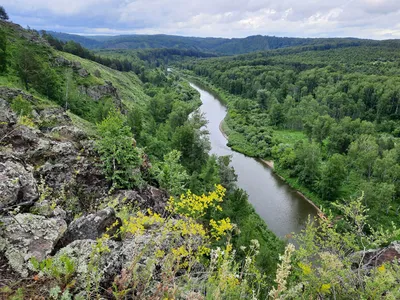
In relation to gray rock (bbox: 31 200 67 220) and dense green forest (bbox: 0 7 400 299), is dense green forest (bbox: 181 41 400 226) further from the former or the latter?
gray rock (bbox: 31 200 67 220)

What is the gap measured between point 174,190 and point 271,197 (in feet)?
100

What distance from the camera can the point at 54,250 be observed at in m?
6.22

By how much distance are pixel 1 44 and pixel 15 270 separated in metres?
55.9

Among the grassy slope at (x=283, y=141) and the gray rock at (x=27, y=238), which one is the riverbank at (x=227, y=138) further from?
the gray rock at (x=27, y=238)

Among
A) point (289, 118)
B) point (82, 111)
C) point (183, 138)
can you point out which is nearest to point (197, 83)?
point (289, 118)

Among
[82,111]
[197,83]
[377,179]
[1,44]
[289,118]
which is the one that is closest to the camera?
[377,179]

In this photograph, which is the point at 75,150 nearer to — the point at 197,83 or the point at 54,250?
the point at 54,250

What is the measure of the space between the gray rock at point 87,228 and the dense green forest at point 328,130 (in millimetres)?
36561

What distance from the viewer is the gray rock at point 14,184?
676cm

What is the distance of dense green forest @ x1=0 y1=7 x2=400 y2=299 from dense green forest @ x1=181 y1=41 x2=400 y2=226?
392 mm

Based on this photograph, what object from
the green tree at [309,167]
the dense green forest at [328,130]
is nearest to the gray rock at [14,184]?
the dense green forest at [328,130]

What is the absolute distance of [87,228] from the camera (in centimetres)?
687

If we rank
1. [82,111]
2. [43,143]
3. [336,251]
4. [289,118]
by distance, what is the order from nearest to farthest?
→ [336,251], [43,143], [82,111], [289,118]

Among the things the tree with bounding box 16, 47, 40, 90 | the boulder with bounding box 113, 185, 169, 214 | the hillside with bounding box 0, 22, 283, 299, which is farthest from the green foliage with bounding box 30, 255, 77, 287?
the tree with bounding box 16, 47, 40, 90
